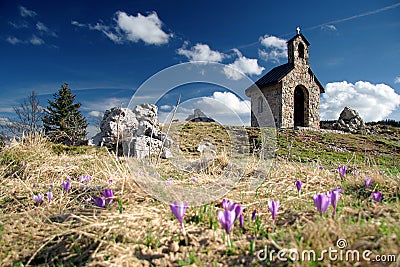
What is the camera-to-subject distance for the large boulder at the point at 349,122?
21170mm

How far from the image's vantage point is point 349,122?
2198cm

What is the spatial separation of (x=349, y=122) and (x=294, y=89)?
6.08m

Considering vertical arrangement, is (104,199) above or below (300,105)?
below

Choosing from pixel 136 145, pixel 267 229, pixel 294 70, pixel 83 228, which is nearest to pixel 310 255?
pixel 267 229

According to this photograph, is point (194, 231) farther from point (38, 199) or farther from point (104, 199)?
point (38, 199)

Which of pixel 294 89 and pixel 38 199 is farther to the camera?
Answer: pixel 294 89

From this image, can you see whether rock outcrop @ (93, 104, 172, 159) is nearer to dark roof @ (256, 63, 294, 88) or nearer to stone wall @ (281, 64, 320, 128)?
stone wall @ (281, 64, 320, 128)

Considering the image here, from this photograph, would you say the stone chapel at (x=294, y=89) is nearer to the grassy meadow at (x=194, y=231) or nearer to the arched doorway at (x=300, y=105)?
the arched doorway at (x=300, y=105)

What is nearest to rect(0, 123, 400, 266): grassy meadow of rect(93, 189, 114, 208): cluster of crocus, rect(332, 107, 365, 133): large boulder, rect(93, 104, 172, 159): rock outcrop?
rect(93, 189, 114, 208): cluster of crocus

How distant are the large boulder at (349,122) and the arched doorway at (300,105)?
3.15 metres

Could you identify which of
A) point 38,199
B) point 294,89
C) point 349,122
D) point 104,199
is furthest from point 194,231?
point 349,122

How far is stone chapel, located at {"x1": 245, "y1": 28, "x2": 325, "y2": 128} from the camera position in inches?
745

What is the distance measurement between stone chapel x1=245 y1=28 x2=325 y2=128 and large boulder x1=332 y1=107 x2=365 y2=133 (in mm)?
2650

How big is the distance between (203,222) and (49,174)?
8.89 ft
